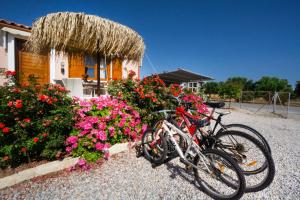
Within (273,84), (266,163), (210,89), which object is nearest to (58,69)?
(266,163)

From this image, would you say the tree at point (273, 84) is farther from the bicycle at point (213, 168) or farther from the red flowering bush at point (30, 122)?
the red flowering bush at point (30, 122)

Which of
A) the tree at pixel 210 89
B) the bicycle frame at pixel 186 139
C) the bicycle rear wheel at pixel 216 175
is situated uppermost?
the tree at pixel 210 89

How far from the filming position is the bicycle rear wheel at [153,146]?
97.1 inches

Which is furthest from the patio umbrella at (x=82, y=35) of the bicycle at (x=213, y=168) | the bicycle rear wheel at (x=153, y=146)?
the bicycle at (x=213, y=168)

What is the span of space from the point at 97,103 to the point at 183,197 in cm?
211

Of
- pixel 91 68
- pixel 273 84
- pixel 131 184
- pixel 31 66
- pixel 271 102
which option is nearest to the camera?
pixel 131 184

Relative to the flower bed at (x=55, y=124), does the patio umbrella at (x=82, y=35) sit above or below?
above

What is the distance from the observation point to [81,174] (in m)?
2.13

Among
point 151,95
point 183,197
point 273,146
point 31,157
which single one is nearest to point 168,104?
point 151,95

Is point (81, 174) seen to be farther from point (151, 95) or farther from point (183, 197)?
point (151, 95)

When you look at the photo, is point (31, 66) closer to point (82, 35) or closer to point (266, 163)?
point (82, 35)

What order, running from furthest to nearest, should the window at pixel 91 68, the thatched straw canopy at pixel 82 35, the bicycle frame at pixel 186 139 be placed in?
the window at pixel 91 68 < the thatched straw canopy at pixel 82 35 < the bicycle frame at pixel 186 139

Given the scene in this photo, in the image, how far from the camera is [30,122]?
78.5 inches

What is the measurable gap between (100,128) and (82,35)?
6.95 feet
